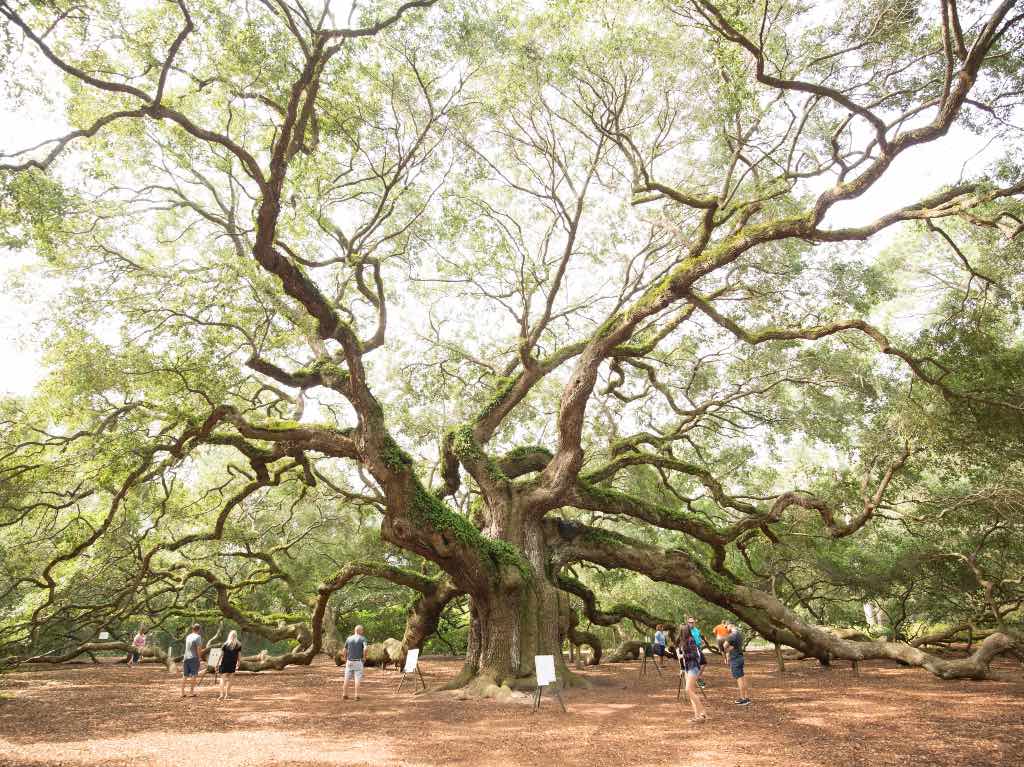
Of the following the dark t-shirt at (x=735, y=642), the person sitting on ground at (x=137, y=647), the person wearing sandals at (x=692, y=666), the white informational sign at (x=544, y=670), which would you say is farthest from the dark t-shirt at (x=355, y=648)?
the person sitting on ground at (x=137, y=647)

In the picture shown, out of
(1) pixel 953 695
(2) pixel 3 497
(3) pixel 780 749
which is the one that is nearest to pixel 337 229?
(2) pixel 3 497

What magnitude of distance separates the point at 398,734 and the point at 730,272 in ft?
31.9

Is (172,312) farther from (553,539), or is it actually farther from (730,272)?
(730,272)

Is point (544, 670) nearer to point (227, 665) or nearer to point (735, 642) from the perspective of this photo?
point (735, 642)

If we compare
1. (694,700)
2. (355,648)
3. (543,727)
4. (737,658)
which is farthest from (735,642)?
(355,648)

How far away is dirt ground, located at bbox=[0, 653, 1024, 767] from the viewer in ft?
18.7

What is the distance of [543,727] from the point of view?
7.33 meters

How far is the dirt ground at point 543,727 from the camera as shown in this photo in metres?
5.71

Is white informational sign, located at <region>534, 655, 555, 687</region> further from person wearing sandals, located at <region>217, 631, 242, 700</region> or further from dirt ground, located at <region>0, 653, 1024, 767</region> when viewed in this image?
person wearing sandals, located at <region>217, 631, 242, 700</region>

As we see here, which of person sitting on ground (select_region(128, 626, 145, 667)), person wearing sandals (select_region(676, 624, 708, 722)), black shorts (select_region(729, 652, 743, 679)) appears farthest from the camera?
person sitting on ground (select_region(128, 626, 145, 667))

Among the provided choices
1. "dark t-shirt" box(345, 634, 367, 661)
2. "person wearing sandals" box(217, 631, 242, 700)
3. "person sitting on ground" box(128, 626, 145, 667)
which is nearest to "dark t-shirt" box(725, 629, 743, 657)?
"dark t-shirt" box(345, 634, 367, 661)

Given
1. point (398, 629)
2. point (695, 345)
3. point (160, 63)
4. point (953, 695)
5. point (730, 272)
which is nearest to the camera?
point (160, 63)

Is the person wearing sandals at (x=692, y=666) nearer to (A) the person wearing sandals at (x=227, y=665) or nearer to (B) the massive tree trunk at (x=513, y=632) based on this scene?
(B) the massive tree trunk at (x=513, y=632)

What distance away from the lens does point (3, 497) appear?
36.1 feet
